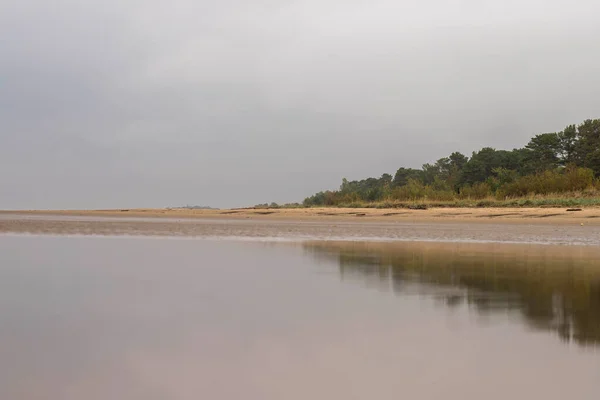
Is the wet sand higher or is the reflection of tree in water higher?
the wet sand

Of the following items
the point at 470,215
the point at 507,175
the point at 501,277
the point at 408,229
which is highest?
the point at 507,175

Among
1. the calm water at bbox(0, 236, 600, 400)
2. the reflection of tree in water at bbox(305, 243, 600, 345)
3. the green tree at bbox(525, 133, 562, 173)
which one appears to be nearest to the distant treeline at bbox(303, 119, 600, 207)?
the green tree at bbox(525, 133, 562, 173)

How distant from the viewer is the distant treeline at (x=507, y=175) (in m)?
28.4

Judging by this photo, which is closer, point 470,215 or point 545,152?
point 470,215

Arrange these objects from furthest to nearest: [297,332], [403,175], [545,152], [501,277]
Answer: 1. [403,175]
2. [545,152]
3. [501,277]
4. [297,332]

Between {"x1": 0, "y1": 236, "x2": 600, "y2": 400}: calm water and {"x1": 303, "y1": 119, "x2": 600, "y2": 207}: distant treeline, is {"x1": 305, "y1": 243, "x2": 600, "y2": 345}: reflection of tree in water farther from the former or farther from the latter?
{"x1": 303, "y1": 119, "x2": 600, "y2": 207}: distant treeline

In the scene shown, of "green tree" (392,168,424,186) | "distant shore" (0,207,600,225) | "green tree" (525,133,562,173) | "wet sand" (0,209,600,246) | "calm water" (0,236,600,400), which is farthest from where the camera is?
"green tree" (392,168,424,186)

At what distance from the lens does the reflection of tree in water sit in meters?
4.59

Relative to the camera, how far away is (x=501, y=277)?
22.6 feet

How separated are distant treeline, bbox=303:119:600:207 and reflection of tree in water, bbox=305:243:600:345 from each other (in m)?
18.7

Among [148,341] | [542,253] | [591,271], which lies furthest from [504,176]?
[148,341]

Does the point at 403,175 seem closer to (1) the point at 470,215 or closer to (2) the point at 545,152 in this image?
(2) the point at 545,152

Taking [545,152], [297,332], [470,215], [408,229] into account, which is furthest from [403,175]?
[297,332]

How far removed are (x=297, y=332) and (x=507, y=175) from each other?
126ft
